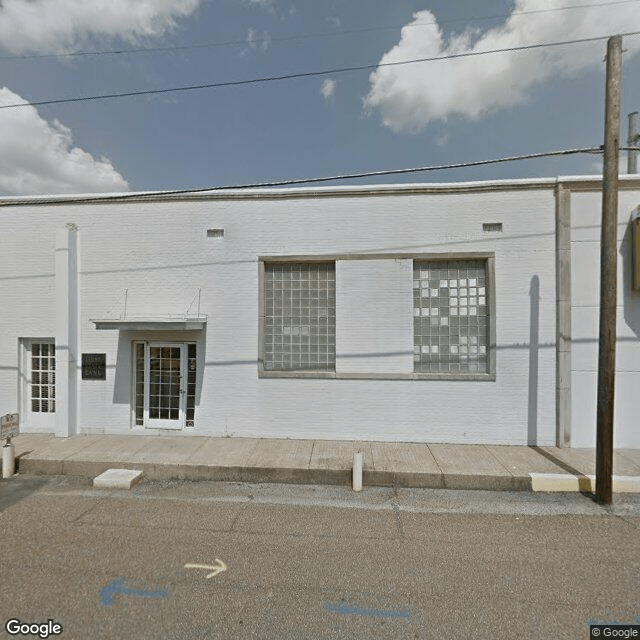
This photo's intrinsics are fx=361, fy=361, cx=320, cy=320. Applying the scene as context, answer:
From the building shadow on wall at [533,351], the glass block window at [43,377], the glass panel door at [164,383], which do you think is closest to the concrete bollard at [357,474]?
the building shadow on wall at [533,351]

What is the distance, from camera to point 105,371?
25.8 feet

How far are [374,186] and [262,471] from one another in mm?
5829

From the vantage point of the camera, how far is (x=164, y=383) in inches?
311

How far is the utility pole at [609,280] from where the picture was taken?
5.07 meters

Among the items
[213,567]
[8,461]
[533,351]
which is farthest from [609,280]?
[8,461]

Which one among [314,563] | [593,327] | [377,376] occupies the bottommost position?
[314,563]

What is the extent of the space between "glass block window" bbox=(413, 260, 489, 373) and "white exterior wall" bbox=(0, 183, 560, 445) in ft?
0.93

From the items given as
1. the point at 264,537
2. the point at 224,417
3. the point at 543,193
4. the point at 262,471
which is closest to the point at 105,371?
the point at 224,417

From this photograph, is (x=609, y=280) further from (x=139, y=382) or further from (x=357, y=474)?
(x=139, y=382)

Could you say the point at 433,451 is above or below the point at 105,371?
below

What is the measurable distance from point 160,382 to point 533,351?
779cm

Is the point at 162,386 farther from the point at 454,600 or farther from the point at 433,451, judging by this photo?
the point at 454,600

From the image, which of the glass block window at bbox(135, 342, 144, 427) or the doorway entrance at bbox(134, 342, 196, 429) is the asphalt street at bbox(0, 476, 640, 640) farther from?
the glass block window at bbox(135, 342, 144, 427)

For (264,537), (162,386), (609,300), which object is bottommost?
(264,537)
